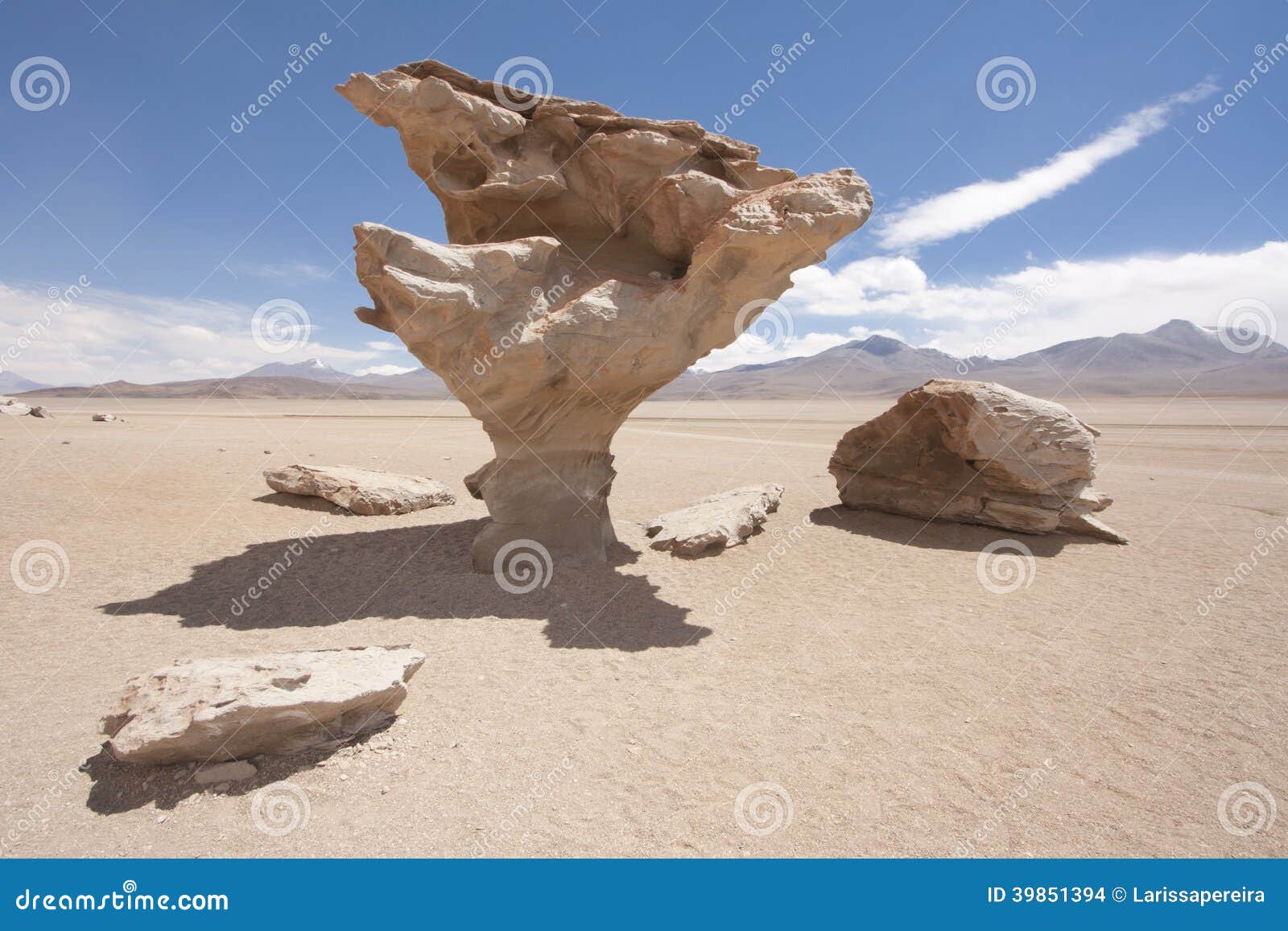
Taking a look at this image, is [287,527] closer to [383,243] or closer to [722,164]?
[383,243]

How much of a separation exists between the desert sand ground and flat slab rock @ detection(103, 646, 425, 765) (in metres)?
0.16

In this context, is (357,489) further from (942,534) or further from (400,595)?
(942,534)

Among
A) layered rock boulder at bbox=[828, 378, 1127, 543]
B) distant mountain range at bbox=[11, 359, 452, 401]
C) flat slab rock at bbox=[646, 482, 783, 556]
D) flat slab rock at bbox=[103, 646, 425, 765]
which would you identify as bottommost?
distant mountain range at bbox=[11, 359, 452, 401]

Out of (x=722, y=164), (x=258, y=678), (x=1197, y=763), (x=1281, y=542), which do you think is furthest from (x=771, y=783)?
(x=1281, y=542)

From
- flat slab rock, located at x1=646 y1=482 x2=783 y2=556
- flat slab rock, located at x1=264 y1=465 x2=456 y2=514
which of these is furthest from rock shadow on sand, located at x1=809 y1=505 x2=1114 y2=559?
flat slab rock, located at x1=264 y1=465 x2=456 y2=514

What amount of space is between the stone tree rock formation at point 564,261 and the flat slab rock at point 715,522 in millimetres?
1251

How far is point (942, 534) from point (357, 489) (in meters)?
9.53

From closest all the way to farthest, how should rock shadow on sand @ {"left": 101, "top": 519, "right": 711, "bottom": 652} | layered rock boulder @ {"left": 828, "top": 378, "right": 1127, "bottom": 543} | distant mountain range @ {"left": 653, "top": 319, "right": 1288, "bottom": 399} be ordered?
rock shadow on sand @ {"left": 101, "top": 519, "right": 711, "bottom": 652} < layered rock boulder @ {"left": 828, "top": 378, "right": 1127, "bottom": 543} < distant mountain range @ {"left": 653, "top": 319, "right": 1288, "bottom": 399}

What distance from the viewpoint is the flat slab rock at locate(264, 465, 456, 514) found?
414 inches

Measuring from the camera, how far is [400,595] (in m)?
7.26

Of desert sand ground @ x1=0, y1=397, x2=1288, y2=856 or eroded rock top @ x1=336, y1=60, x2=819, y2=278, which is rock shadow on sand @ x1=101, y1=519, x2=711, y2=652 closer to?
desert sand ground @ x1=0, y1=397, x2=1288, y2=856

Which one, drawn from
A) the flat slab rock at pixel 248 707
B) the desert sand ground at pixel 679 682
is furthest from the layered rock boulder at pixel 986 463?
the flat slab rock at pixel 248 707

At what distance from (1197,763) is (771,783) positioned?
3.07 m

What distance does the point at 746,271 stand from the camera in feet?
23.5
